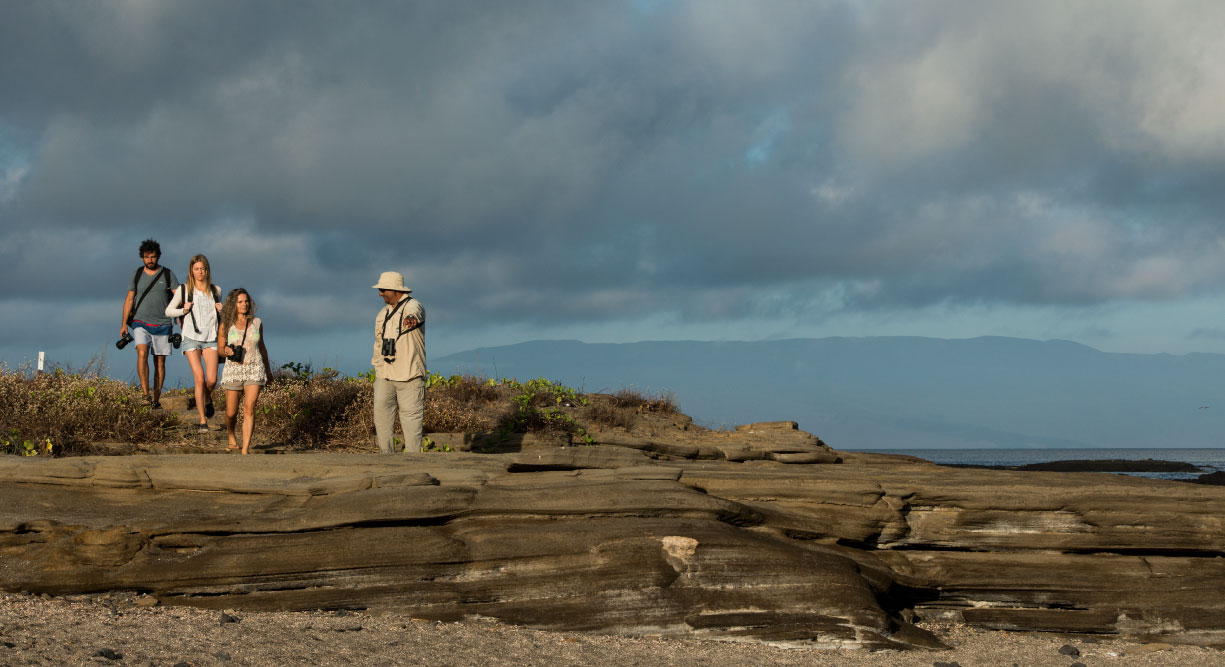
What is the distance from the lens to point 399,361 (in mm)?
12180

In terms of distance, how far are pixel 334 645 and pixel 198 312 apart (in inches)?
336

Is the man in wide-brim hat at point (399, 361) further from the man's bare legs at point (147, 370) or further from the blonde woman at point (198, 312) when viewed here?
the man's bare legs at point (147, 370)

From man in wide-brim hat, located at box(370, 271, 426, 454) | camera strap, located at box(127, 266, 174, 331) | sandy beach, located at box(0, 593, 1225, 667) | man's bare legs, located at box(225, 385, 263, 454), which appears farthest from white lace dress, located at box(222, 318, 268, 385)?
sandy beach, located at box(0, 593, 1225, 667)

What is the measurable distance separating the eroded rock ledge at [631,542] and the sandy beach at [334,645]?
0.21 meters

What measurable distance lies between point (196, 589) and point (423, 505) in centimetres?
219

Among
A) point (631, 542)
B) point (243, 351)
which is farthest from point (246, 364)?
point (631, 542)

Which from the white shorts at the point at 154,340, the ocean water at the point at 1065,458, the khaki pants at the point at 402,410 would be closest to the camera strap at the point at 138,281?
the white shorts at the point at 154,340

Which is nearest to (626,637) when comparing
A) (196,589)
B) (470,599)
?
(470,599)

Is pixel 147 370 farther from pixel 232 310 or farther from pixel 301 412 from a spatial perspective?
pixel 232 310

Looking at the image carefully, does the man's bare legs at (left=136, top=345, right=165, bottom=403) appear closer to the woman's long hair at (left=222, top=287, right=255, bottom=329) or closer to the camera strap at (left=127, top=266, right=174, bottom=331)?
the camera strap at (left=127, top=266, right=174, bottom=331)

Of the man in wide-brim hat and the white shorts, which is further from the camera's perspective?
the white shorts

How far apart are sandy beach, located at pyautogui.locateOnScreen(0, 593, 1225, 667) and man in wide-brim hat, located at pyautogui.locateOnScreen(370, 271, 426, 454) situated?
14.0ft

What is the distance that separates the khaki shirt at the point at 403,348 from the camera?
12141 mm

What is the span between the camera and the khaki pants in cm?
1234
